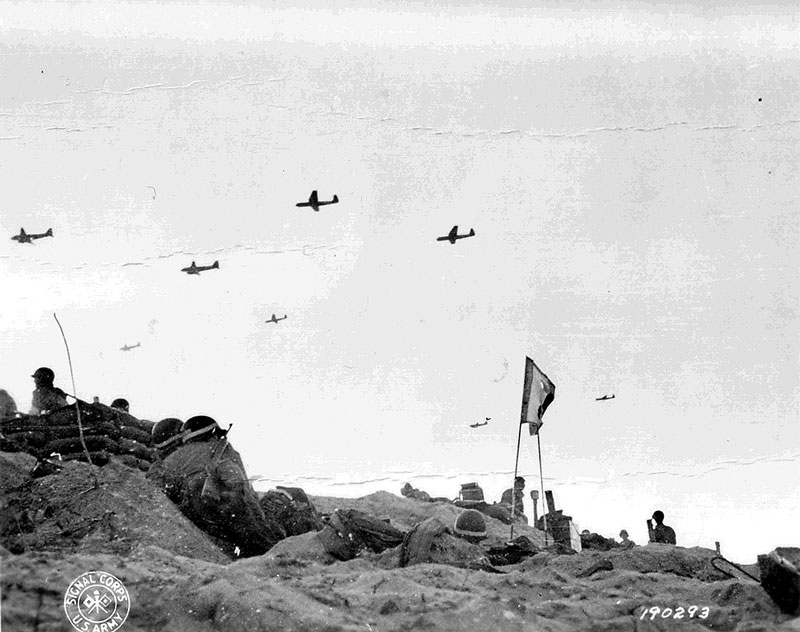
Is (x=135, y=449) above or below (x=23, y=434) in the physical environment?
below

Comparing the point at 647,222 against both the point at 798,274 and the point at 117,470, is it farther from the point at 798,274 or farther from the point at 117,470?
the point at 117,470

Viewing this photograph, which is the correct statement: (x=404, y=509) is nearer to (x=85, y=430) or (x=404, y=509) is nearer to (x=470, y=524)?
(x=470, y=524)

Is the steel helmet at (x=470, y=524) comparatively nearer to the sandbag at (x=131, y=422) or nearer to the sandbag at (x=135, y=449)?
the sandbag at (x=135, y=449)

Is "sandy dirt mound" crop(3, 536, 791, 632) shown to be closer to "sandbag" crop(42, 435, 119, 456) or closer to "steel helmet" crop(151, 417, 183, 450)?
"sandbag" crop(42, 435, 119, 456)

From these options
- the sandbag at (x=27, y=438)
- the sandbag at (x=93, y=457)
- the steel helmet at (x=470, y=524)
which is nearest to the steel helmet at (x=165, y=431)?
the sandbag at (x=93, y=457)

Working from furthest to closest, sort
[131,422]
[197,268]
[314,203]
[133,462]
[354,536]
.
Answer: [131,422] → [197,268] → [314,203] → [133,462] → [354,536]

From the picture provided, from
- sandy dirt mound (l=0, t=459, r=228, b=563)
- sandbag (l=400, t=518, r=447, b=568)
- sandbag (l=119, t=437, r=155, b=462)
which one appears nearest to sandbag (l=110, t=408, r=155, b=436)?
sandbag (l=119, t=437, r=155, b=462)

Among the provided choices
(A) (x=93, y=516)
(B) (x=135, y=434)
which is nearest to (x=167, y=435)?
(B) (x=135, y=434)
